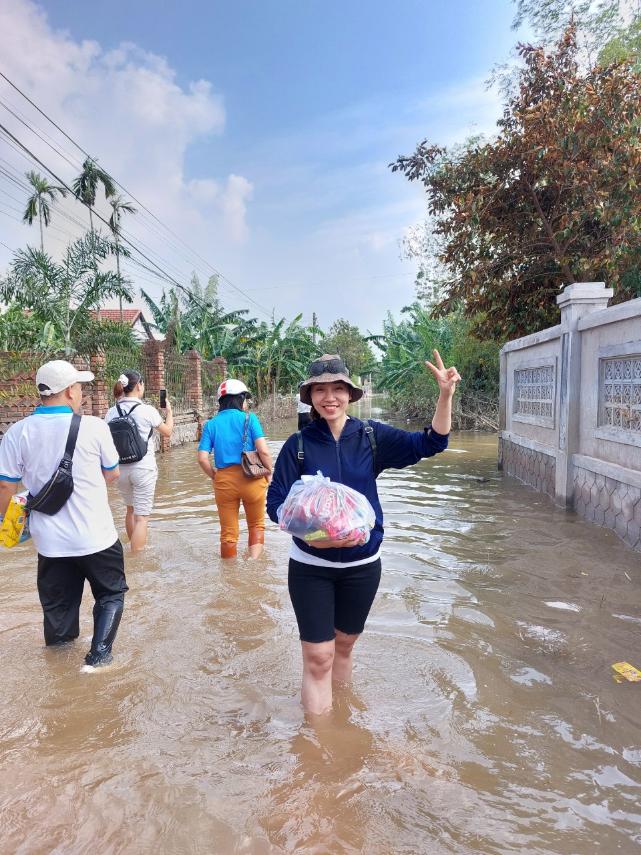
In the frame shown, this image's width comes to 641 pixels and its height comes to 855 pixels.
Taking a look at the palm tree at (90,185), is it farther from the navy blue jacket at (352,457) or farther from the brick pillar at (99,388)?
the navy blue jacket at (352,457)

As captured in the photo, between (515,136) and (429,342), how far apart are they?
11216 mm

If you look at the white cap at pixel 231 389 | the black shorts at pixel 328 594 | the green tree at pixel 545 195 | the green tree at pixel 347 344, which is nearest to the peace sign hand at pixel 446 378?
the black shorts at pixel 328 594

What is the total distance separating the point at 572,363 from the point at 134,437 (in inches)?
225

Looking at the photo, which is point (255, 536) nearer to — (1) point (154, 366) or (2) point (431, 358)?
(1) point (154, 366)

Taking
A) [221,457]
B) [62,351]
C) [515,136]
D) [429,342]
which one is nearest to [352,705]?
[221,457]

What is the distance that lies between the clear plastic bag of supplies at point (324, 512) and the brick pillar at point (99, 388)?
427 inches

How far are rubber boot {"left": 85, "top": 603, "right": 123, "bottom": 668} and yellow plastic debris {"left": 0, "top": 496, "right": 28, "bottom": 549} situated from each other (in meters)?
0.68

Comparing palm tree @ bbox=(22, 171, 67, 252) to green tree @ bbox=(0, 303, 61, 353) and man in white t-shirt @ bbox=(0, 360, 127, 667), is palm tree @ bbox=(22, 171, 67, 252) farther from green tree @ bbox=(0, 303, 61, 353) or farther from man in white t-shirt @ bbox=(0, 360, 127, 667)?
man in white t-shirt @ bbox=(0, 360, 127, 667)

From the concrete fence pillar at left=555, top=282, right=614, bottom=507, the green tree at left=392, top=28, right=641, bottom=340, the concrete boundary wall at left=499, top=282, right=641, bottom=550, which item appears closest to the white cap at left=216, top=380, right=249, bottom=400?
the concrete boundary wall at left=499, top=282, right=641, bottom=550

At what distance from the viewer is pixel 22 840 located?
2.30 meters

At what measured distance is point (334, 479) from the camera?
9.37 ft

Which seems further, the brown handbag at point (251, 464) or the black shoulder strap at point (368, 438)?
the brown handbag at point (251, 464)

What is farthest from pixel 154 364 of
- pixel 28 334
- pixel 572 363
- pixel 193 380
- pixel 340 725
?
pixel 340 725

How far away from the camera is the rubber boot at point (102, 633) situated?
3.66m
